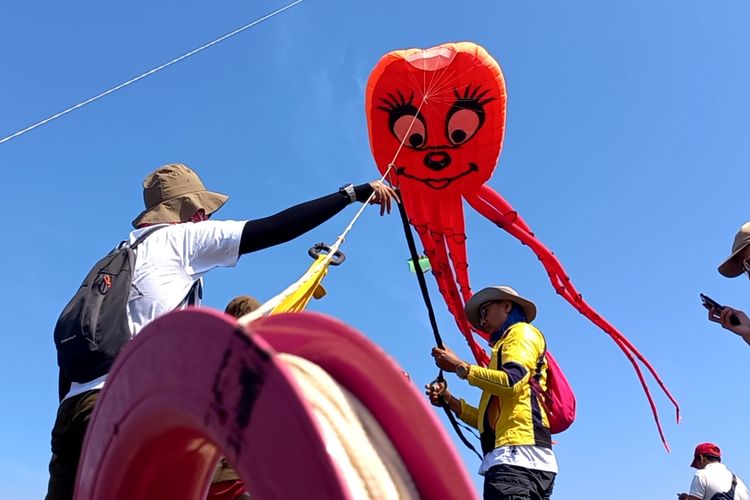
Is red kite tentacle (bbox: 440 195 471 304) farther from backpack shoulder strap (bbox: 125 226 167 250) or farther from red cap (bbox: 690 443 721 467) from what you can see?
backpack shoulder strap (bbox: 125 226 167 250)

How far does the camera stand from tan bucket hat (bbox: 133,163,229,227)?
102 inches

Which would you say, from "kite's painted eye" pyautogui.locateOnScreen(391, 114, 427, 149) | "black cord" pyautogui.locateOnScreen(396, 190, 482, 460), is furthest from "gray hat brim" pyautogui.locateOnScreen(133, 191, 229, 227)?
"kite's painted eye" pyautogui.locateOnScreen(391, 114, 427, 149)

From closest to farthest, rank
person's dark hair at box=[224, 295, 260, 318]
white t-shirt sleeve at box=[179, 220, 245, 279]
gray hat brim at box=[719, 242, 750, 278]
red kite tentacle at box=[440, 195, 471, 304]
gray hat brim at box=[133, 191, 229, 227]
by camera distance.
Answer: white t-shirt sleeve at box=[179, 220, 245, 279] < gray hat brim at box=[133, 191, 229, 227] < person's dark hair at box=[224, 295, 260, 318] < gray hat brim at box=[719, 242, 750, 278] < red kite tentacle at box=[440, 195, 471, 304]

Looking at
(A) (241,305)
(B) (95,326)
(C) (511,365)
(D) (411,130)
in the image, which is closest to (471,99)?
(D) (411,130)

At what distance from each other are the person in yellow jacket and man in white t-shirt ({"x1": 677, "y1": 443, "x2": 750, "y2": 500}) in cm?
308

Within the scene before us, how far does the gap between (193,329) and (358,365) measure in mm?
349

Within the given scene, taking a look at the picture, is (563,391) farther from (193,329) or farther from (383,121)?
(383,121)

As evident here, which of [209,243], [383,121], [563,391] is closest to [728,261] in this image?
[563,391]

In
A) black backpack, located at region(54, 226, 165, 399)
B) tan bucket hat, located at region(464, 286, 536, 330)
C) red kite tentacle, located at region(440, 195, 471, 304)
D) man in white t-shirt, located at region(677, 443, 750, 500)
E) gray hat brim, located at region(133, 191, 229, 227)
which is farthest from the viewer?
red kite tentacle, located at region(440, 195, 471, 304)

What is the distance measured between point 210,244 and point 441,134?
429 centimetres

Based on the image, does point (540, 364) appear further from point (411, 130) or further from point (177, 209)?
point (411, 130)

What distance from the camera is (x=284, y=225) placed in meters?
2.35

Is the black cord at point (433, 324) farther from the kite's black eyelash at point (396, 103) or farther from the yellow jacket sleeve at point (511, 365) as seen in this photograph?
the kite's black eyelash at point (396, 103)

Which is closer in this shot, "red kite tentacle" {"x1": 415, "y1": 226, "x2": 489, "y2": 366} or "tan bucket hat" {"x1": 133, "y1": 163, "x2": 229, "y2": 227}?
"tan bucket hat" {"x1": 133, "y1": 163, "x2": 229, "y2": 227}
